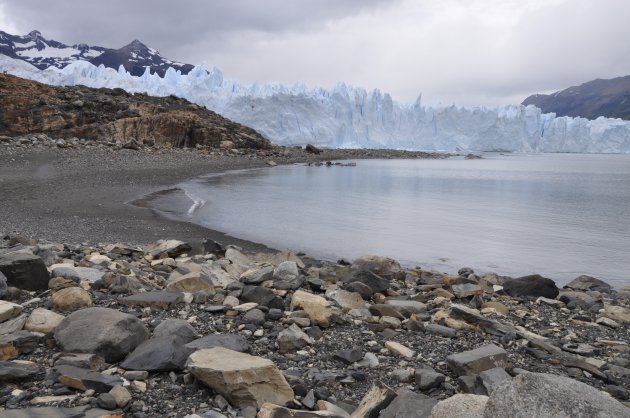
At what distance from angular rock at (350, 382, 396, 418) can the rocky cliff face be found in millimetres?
21798

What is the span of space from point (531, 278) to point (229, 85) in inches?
1769

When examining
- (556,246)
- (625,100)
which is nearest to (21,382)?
(556,246)

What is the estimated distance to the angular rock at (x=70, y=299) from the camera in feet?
9.14

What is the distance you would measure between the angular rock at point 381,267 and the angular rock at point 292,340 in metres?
2.29

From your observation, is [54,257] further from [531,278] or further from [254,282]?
[531,278]

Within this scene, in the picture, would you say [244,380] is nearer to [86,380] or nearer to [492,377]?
[86,380]

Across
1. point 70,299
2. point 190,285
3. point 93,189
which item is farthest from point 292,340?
point 93,189

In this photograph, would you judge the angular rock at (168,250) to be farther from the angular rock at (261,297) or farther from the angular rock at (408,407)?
the angular rock at (408,407)

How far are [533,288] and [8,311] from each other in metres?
4.23

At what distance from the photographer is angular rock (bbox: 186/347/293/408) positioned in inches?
74.9

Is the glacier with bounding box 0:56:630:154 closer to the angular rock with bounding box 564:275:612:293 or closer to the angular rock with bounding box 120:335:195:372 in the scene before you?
the angular rock with bounding box 564:275:612:293

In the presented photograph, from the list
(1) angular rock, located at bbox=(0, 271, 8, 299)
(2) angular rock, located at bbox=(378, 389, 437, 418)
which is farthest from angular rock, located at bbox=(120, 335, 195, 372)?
(1) angular rock, located at bbox=(0, 271, 8, 299)

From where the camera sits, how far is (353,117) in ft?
168

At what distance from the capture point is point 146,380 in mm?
2055
